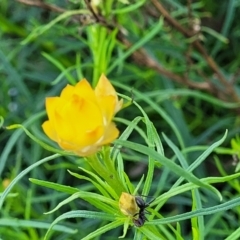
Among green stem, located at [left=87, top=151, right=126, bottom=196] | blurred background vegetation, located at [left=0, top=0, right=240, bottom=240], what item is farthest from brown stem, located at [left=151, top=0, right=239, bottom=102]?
green stem, located at [left=87, top=151, right=126, bottom=196]

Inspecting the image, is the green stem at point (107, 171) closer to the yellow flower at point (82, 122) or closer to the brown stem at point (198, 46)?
the yellow flower at point (82, 122)

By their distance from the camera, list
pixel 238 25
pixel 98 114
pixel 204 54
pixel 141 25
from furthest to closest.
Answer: pixel 238 25
pixel 141 25
pixel 204 54
pixel 98 114

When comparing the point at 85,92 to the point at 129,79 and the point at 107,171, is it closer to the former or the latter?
the point at 107,171

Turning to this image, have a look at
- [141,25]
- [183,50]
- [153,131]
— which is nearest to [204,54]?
[183,50]

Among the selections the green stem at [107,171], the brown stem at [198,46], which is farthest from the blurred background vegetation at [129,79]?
the green stem at [107,171]

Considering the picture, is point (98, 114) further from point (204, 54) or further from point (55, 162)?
point (55, 162)
